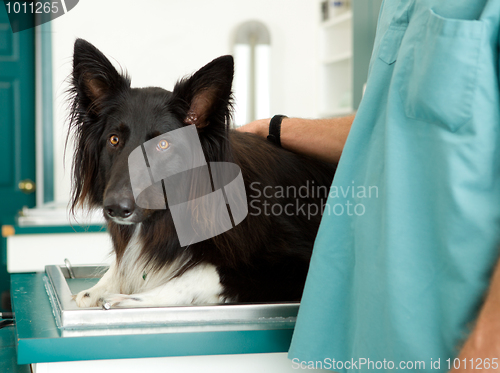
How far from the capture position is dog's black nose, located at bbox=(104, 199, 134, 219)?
0.98 metres

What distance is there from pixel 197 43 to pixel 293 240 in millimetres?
2693

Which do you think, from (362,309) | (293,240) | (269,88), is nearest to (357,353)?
(362,309)

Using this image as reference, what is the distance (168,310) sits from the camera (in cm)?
87

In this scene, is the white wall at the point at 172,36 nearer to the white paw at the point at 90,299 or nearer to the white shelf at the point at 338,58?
the white shelf at the point at 338,58

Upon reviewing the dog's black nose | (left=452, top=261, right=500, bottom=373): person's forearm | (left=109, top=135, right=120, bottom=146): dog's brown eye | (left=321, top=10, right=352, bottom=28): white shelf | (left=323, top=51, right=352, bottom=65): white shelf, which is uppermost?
(left=321, top=10, right=352, bottom=28): white shelf

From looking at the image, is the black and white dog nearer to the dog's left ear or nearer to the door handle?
the dog's left ear

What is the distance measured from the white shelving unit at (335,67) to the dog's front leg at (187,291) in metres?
2.94

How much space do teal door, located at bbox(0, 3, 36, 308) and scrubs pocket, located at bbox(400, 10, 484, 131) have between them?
347 cm

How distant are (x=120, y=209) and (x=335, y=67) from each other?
3324 mm

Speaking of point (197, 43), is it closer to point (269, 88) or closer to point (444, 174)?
point (269, 88)

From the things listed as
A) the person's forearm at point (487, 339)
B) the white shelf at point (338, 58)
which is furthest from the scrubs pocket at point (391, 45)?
the white shelf at point (338, 58)

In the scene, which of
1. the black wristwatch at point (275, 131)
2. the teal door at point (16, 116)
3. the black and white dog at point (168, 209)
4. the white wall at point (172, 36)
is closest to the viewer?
the black and white dog at point (168, 209)

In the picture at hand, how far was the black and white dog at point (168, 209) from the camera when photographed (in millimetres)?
1045

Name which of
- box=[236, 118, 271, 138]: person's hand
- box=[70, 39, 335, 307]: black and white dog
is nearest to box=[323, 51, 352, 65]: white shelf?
box=[236, 118, 271, 138]: person's hand
